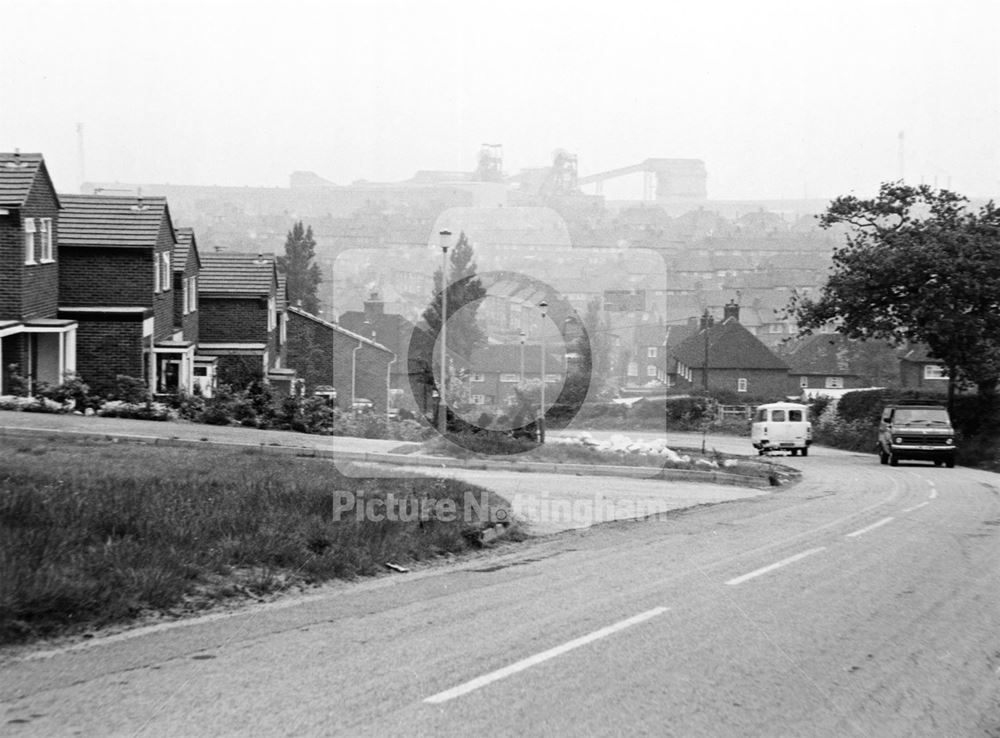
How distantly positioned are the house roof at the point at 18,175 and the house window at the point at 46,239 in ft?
4.60

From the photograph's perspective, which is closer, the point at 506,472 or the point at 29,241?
the point at 506,472

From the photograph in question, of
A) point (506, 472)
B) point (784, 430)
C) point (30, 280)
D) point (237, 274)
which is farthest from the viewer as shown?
point (237, 274)

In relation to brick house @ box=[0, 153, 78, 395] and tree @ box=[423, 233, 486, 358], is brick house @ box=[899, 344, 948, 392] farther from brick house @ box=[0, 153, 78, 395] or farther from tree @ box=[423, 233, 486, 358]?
brick house @ box=[0, 153, 78, 395]

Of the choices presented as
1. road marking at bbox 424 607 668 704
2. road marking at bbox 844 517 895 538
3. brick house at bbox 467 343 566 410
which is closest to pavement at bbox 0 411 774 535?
brick house at bbox 467 343 566 410

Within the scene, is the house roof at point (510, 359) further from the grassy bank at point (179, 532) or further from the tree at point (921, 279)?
the tree at point (921, 279)

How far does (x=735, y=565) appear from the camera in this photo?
12.0 meters

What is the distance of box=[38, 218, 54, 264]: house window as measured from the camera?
106 feet

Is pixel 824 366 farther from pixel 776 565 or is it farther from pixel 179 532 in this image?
pixel 179 532

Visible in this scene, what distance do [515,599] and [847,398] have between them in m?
55.3

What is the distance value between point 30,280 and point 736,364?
61582mm

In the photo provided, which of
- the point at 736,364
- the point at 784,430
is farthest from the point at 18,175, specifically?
the point at 736,364

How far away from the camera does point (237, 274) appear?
49.2 metres

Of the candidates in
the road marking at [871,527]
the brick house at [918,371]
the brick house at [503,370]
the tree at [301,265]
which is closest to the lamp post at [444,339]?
the brick house at [503,370]

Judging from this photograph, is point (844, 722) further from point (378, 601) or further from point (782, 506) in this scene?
point (782, 506)
